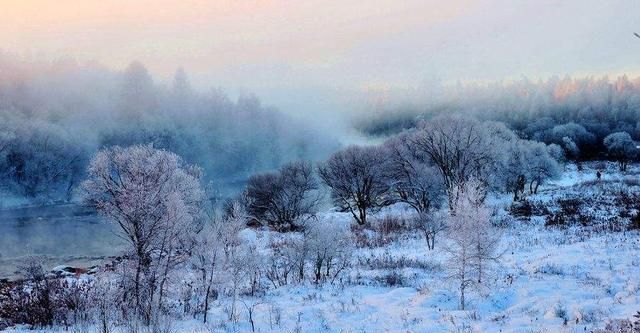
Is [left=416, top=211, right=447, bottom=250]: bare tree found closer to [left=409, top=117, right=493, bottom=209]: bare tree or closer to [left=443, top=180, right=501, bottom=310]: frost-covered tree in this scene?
[left=443, top=180, right=501, bottom=310]: frost-covered tree

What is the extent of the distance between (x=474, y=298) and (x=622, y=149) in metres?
107

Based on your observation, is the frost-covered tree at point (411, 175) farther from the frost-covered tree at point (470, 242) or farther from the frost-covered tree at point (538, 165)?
the frost-covered tree at point (470, 242)

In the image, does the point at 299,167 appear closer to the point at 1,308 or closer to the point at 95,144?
the point at 1,308

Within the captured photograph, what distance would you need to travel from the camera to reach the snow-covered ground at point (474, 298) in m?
10.3

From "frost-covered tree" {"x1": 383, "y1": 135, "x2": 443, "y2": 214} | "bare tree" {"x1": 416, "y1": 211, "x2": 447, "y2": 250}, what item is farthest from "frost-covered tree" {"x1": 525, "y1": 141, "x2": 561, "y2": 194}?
"bare tree" {"x1": 416, "y1": 211, "x2": 447, "y2": 250}

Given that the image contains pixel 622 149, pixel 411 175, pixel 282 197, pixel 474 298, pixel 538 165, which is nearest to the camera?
pixel 474 298

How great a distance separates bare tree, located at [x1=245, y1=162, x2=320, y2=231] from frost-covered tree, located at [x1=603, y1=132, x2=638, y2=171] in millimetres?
69092

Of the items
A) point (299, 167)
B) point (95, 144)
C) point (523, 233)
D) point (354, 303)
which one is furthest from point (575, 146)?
point (354, 303)

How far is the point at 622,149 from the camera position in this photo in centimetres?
10150

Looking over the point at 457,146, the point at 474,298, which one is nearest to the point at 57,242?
the point at 457,146

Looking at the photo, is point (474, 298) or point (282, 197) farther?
point (282, 197)

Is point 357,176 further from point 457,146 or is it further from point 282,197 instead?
point 457,146

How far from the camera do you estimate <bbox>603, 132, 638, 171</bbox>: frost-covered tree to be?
9973cm

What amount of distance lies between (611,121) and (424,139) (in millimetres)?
124290
